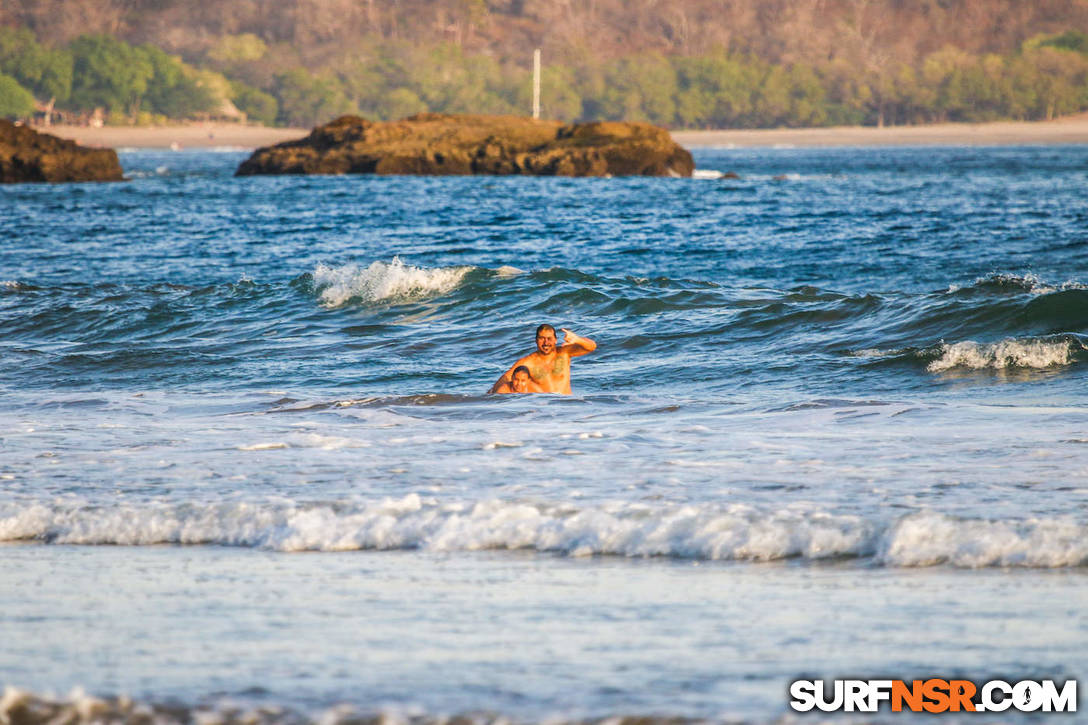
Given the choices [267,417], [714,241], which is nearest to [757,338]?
[267,417]

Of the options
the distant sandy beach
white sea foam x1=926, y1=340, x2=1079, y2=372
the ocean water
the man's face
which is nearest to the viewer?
the ocean water

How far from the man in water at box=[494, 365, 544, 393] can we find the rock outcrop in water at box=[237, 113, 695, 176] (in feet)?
179

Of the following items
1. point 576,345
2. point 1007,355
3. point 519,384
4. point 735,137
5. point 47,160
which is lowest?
point 519,384

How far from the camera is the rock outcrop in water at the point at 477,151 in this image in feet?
217

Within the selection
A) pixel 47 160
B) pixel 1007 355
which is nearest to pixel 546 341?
pixel 1007 355

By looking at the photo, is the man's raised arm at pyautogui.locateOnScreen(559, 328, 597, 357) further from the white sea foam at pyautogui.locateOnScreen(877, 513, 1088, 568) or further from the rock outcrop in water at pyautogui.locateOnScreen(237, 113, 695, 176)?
the rock outcrop in water at pyautogui.locateOnScreen(237, 113, 695, 176)

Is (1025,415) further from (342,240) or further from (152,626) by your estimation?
(342,240)

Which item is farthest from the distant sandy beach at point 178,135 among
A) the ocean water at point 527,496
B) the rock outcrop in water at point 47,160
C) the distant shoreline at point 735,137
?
the ocean water at point 527,496

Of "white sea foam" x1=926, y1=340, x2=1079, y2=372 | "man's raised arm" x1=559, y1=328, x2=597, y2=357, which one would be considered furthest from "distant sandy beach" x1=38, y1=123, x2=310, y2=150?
"white sea foam" x1=926, y1=340, x2=1079, y2=372

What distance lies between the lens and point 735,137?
197250 mm

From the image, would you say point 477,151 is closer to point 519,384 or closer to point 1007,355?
point 1007,355

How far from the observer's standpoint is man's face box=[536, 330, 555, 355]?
37.8 feet

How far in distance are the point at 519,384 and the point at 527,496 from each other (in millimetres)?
4328

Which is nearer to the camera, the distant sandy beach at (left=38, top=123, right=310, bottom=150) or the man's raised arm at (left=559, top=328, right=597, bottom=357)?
the man's raised arm at (left=559, top=328, right=597, bottom=357)
